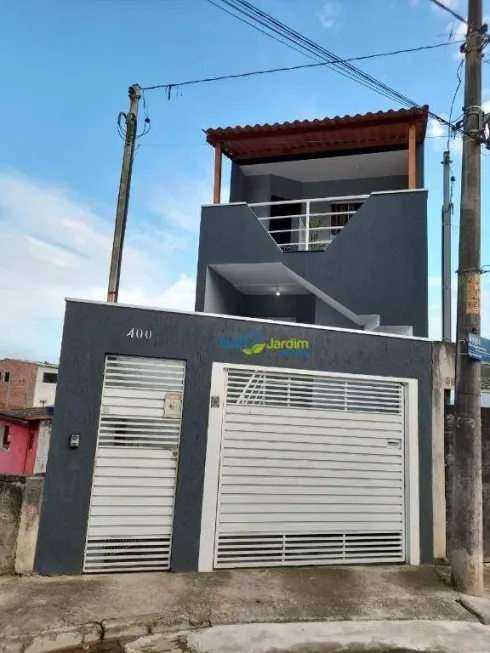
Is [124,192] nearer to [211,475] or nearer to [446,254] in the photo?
[211,475]

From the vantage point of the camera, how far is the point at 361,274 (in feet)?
27.2

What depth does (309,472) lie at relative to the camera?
20.4 ft

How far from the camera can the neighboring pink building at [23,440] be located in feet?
43.7

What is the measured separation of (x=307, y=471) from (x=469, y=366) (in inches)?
101

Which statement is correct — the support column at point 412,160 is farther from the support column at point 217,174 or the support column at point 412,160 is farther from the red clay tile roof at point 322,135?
the support column at point 217,174

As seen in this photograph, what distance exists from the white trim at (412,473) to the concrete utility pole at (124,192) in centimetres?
558

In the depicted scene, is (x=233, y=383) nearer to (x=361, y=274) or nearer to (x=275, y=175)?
(x=361, y=274)

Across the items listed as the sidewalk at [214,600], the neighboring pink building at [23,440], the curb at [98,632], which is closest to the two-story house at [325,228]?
the sidewalk at [214,600]

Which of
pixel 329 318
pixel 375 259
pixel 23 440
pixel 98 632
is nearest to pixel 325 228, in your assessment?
pixel 375 259


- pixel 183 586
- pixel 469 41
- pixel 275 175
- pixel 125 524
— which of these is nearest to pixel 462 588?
pixel 183 586

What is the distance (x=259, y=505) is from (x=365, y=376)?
7.79 feet

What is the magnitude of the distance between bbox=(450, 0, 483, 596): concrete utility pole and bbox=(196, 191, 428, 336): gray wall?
2.09 m

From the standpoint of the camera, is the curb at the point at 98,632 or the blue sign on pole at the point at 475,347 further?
the blue sign on pole at the point at 475,347

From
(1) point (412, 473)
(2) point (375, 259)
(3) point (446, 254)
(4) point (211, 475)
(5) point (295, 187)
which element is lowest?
(4) point (211, 475)
